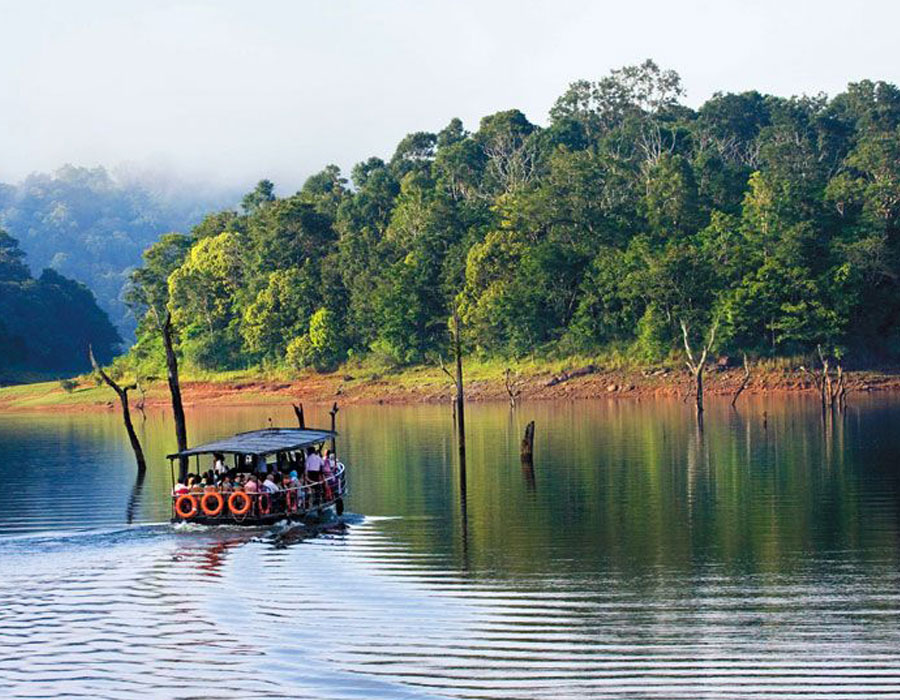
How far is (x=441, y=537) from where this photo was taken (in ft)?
131

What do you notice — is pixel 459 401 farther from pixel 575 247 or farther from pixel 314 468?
pixel 575 247

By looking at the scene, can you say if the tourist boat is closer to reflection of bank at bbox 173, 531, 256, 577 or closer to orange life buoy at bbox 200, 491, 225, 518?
orange life buoy at bbox 200, 491, 225, 518

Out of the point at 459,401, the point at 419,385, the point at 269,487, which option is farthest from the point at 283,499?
the point at 419,385

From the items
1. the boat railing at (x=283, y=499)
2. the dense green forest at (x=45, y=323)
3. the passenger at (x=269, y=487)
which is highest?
the dense green forest at (x=45, y=323)

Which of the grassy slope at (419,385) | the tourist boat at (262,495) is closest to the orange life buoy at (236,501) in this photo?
the tourist boat at (262,495)

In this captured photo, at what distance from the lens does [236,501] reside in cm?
4103

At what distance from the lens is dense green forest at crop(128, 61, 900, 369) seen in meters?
101

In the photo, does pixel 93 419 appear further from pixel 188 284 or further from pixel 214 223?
pixel 214 223

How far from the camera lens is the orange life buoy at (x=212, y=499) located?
41.0 m

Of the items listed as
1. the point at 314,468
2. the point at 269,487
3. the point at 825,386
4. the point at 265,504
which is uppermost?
the point at 825,386

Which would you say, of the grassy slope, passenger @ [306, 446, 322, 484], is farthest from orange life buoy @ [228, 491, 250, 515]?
the grassy slope

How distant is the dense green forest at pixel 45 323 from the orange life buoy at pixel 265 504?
111 metres

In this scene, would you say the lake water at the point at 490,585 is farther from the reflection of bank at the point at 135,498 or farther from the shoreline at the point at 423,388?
the shoreline at the point at 423,388

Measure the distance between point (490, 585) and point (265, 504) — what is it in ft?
37.7
